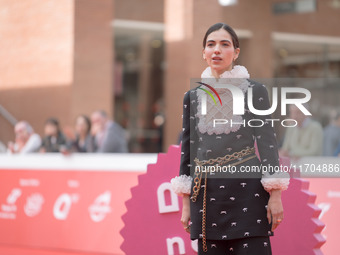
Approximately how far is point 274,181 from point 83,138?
Result: 7.16 meters

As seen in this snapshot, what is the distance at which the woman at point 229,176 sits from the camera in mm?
3334

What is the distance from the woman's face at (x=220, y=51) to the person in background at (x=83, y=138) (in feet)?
21.7

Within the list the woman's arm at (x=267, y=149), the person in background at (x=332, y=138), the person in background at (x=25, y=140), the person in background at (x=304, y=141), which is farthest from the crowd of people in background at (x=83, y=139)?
the woman's arm at (x=267, y=149)

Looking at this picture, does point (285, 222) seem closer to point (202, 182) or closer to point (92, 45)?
point (202, 182)

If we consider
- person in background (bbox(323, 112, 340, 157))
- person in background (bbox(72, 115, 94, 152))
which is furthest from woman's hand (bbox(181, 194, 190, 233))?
person in background (bbox(323, 112, 340, 157))

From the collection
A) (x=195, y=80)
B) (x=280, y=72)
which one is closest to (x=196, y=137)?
(x=195, y=80)

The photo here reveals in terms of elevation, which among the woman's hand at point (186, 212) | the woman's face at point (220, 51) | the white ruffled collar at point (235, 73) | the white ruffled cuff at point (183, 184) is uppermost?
the woman's face at point (220, 51)

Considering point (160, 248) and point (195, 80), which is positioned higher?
point (195, 80)

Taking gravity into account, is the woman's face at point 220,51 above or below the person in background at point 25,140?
above

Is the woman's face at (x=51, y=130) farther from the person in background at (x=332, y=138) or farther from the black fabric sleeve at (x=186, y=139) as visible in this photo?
the black fabric sleeve at (x=186, y=139)

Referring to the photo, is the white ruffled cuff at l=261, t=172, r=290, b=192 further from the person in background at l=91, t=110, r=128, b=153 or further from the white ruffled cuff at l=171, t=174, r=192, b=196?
the person in background at l=91, t=110, r=128, b=153

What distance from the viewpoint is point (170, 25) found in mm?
16984

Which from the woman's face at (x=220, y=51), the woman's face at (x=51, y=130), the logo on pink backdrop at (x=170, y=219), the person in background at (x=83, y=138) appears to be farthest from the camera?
the woman's face at (x=51, y=130)

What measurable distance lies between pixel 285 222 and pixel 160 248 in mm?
1049
